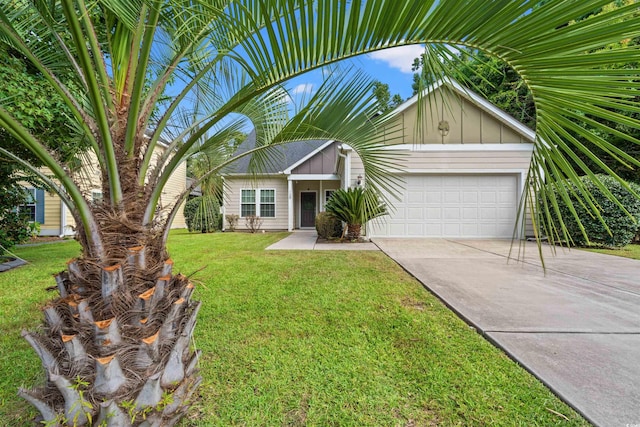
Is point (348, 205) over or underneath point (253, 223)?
over

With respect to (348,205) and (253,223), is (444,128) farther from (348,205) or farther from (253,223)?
(253,223)

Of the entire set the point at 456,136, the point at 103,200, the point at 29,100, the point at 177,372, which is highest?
the point at 456,136

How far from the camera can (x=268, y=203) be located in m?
13.4

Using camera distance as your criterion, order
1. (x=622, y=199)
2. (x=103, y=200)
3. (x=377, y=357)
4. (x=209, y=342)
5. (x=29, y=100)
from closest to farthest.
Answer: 1. (x=103, y=200)
2. (x=377, y=357)
3. (x=209, y=342)
4. (x=29, y=100)
5. (x=622, y=199)

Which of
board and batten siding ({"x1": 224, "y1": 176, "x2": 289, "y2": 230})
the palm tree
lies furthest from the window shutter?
the palm tree

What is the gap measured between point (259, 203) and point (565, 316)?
11782 mm

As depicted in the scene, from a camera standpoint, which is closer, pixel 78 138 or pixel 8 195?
pixel 78 138

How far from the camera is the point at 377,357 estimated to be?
2213 millimetres

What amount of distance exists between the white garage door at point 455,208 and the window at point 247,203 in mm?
6301

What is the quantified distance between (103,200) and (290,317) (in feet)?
6.81

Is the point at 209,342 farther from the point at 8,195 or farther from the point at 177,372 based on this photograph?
the point at 8,195

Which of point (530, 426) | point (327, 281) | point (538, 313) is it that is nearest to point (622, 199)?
point (538, 313)

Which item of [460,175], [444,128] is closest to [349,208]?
[460,175]

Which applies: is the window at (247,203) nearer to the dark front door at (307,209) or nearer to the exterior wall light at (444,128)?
the dark front door at (307,209)
